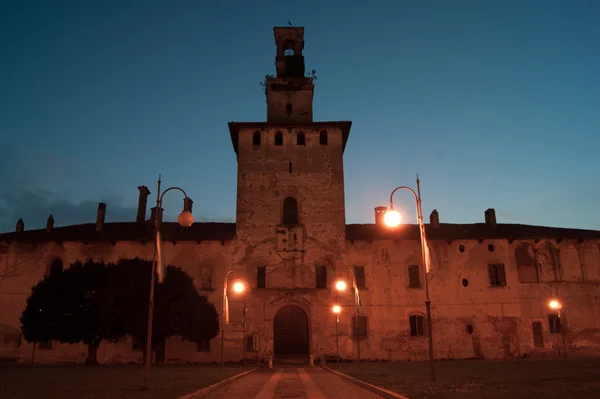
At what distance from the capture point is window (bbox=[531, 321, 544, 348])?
32625 mm

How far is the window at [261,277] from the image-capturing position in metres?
32.6

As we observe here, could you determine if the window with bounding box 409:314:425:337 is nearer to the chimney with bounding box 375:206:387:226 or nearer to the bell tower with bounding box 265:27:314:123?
the chimney with bounding box 375:206:387:226

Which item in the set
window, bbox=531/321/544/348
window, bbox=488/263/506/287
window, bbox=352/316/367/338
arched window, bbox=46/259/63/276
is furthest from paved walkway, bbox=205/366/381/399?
arched window, bbox=46/259/63/276

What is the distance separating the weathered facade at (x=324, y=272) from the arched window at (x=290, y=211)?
2.8 inches

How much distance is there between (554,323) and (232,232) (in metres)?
23.3

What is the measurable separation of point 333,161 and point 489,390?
24423mm

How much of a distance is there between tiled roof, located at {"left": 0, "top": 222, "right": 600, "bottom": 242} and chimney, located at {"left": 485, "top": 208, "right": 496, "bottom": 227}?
457 millimetres

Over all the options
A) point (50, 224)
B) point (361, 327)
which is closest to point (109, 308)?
point (50, 224)

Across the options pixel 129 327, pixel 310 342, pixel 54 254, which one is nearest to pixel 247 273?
pixel 310 342

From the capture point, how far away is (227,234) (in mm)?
34219

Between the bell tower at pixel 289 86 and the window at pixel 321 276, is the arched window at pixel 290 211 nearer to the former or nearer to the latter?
the window at pixel 321 276

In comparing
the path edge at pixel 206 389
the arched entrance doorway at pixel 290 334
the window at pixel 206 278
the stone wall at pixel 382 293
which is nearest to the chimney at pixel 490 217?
the stone wall at pixel 382 293

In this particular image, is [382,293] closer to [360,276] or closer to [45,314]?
[360,276]

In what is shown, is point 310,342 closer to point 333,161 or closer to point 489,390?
point 333,161
